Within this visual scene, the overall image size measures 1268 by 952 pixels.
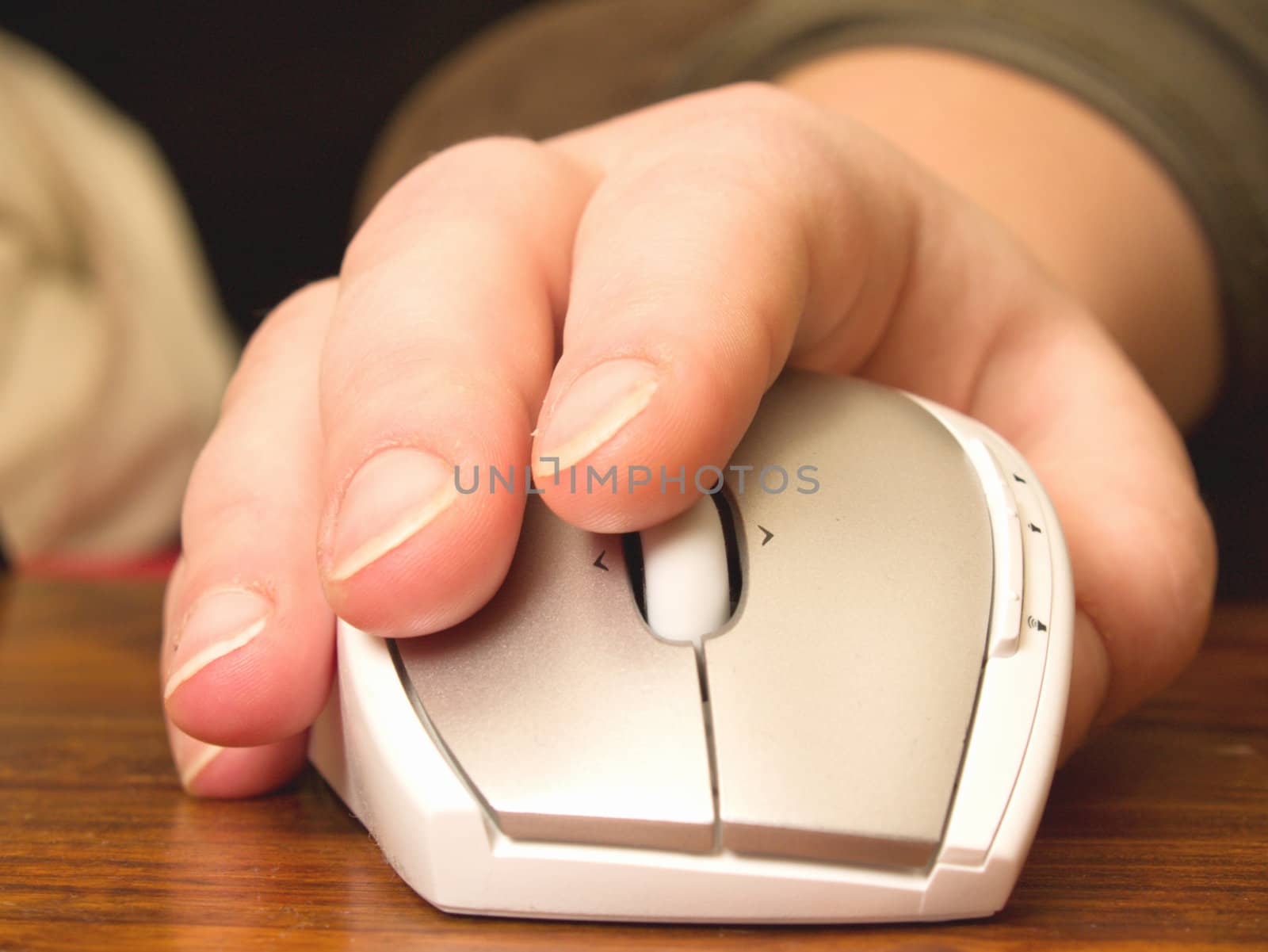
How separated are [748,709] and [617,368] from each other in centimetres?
9

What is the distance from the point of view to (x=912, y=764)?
28 centimetres

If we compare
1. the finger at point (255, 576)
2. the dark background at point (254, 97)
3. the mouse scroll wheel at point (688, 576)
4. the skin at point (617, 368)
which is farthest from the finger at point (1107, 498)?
the dark background at point (254, 97)

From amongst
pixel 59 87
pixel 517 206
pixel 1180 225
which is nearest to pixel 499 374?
pixel 517 206

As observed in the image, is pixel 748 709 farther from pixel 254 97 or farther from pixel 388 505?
pixel 254 97

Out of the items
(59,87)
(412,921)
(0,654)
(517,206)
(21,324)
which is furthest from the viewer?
(59,87)

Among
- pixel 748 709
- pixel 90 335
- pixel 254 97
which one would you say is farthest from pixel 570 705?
pixel 254 97

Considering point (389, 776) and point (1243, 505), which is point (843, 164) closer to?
point (389, 776)

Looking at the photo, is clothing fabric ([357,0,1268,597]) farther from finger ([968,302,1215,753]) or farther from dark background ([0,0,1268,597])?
dark background ([0,0,1268,597])

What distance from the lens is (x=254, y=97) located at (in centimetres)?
135

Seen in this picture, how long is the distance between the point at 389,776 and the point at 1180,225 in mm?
643

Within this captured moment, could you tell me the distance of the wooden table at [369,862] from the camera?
0.27 m

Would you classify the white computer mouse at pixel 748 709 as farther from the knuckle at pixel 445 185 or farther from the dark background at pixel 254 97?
the dark background at pixel 254 97

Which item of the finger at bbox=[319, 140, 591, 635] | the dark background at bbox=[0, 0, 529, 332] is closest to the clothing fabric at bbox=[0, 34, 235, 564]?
the dark background at bbox=[0, 0, 529, 332]

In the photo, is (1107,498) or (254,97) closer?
(1107,498)
